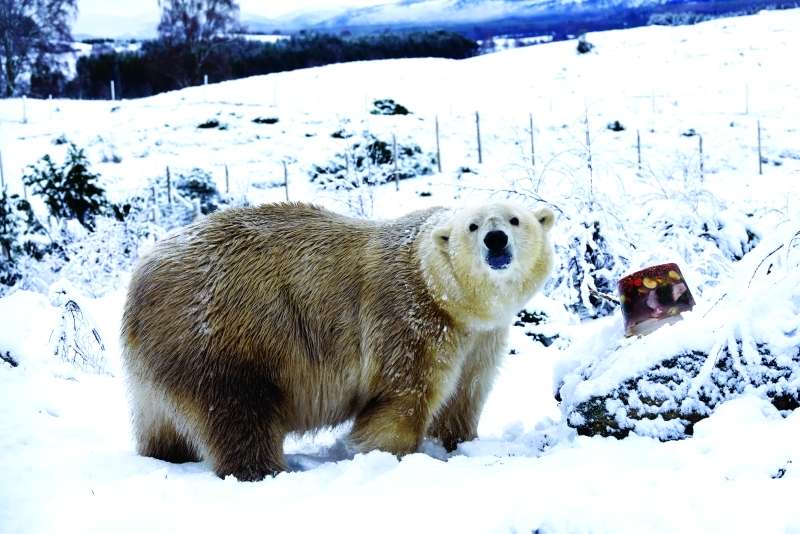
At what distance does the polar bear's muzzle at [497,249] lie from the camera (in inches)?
157

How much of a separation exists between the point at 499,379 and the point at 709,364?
8.97 ft

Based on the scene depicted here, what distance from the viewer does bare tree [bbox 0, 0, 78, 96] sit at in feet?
35.9

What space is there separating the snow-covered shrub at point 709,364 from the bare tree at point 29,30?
9.24 metres

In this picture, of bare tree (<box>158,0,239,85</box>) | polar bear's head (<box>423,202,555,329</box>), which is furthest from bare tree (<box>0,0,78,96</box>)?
bare tree (<box>158,0,239,85</box>)

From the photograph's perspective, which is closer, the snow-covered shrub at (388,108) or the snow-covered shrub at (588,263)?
the snow-covered shrub at (588,263)

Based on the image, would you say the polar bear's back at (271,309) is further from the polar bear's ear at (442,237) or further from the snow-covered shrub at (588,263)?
the snow-covered shrub at (588,263)

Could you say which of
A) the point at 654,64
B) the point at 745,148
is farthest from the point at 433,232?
the point at 654,64

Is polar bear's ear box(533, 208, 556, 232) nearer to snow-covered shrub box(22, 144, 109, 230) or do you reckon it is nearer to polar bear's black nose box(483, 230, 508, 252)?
polar bear's black nose box(483, 230, 508, 252)

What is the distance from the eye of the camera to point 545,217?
4.44 metres

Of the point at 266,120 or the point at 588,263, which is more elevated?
the point at 266,120

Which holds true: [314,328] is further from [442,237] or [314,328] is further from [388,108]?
[388,108]

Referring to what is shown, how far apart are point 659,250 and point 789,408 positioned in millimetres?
4196

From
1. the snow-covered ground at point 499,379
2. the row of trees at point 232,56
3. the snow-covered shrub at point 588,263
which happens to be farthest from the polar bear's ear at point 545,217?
the row of trees at point 232,56

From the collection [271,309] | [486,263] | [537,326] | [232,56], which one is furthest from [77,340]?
[232,56]
